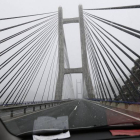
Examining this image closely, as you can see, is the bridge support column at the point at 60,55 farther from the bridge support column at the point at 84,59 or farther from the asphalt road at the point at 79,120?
the asphalt road at the point at 79,120

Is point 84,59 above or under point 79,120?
above

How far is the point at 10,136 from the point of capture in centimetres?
A: 254

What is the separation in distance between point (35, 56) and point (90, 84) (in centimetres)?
1259

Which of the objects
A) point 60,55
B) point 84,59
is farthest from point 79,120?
point 84,59

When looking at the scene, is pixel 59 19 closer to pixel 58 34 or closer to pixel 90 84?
pixel 58 34

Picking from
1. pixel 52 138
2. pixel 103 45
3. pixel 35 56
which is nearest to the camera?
pixel 52 138

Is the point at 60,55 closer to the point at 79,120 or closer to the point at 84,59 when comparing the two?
the point at 84,59

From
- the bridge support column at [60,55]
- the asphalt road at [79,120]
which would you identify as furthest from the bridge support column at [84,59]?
the asphalt road at [79,120]

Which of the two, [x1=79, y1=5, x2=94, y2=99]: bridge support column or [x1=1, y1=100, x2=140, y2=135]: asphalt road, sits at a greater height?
[x1=79, y1=5, x2=94, y2=99]: bridge support column

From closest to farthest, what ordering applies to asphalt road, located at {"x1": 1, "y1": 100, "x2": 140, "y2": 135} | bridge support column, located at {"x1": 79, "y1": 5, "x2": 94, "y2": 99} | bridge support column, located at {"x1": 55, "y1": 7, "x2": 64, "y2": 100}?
1. asphalt road, located at {"x1": 1, "y1": 100, "x2": 140, "y2": 135}
2. bridge support column, located at {"x1": 55, "y1": 7, "x2": 64, "y2": 100}
3. bridge support column, located at {"x1": 79, "y1": 5, "x2": 94, "y2": 99}

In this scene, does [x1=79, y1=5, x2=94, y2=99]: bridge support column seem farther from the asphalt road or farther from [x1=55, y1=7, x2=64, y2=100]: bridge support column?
the asphalt road

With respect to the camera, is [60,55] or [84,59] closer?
[60,55]

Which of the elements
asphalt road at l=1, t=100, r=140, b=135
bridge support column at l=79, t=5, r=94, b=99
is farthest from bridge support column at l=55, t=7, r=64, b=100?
asphalt road at l=1, t=100, r=140, b=135

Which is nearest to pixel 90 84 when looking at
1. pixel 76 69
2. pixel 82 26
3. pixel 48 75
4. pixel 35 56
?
pixel 76 69
